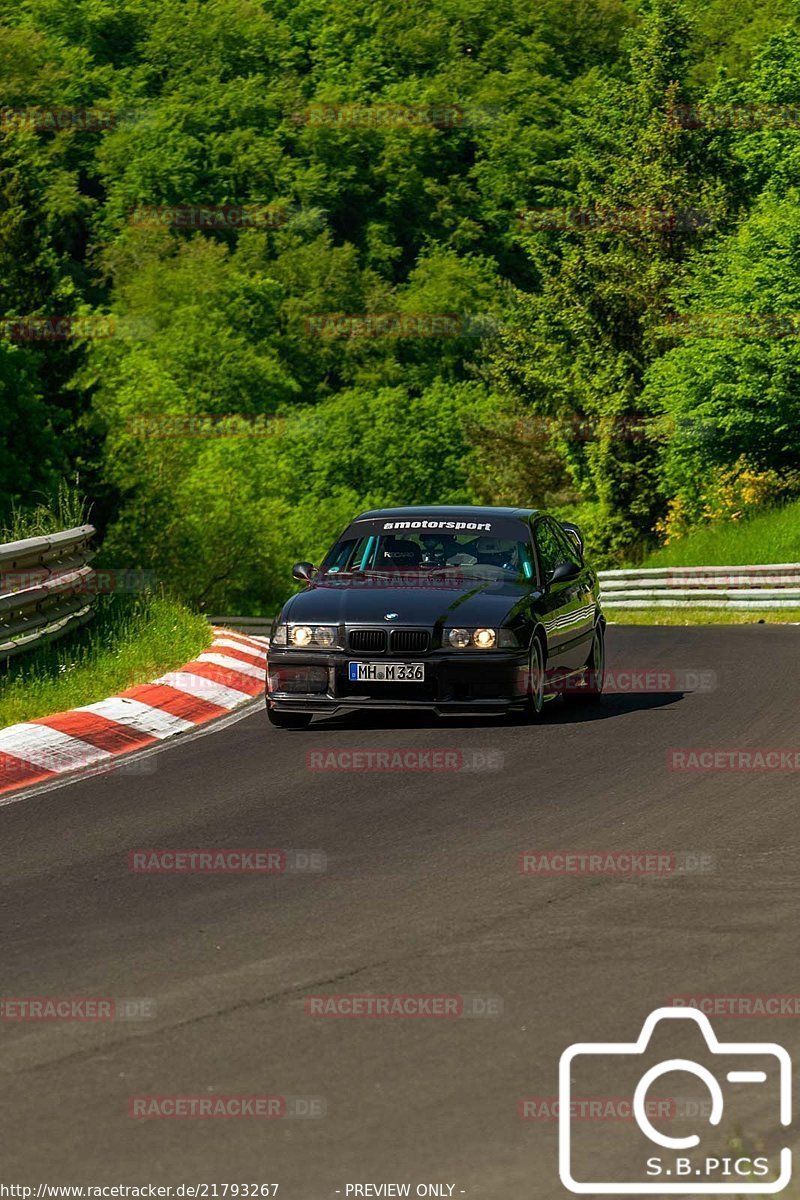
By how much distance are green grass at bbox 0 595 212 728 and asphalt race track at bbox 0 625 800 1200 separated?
1602mm

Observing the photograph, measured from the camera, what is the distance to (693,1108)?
5254 millimetres

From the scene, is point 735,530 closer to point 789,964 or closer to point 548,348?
point 548,348

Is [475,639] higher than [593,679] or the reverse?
higher

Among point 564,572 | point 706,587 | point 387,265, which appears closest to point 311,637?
point 564,572

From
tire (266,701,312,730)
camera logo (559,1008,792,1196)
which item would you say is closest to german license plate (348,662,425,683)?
tire (266,701,312,730)

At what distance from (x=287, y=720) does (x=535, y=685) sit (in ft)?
5.58

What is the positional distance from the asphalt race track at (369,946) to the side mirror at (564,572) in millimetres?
2086

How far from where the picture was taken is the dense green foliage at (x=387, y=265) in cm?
6388

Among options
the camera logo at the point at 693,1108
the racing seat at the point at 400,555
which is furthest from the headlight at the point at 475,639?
the camera logo at the point at 693,1108

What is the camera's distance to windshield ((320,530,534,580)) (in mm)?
14797

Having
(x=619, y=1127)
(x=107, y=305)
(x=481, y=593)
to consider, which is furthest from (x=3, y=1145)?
(x=107, y=305)

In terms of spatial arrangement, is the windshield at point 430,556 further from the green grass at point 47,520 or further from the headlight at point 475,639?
the green grass at point 47,520

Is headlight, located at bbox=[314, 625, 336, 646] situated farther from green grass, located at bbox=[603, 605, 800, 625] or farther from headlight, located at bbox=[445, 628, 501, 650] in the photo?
green grass, located at bbox=[603, 605, 800, 625]

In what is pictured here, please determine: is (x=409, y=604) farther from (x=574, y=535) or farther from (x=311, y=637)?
(x=574, y=535)
